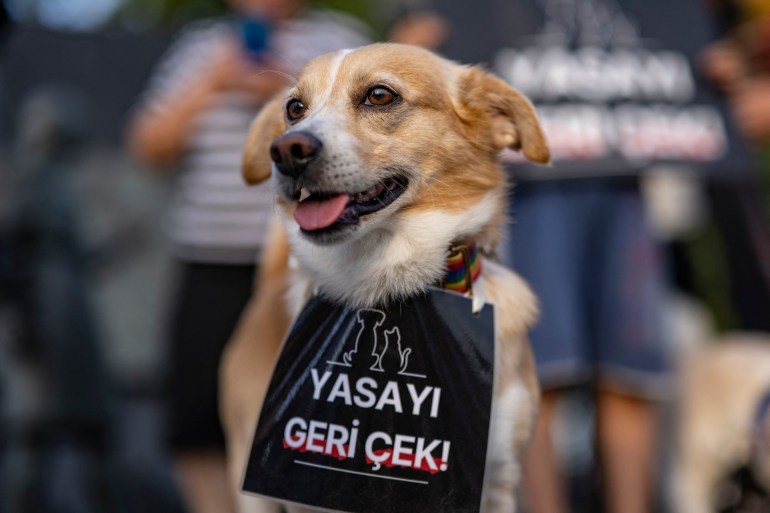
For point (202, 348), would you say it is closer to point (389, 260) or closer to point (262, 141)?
point (262, 141)

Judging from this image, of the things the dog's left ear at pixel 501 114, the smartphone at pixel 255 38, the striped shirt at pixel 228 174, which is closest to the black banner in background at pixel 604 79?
the striped shirt at pixel 228 174

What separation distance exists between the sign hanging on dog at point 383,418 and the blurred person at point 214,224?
3.48ft

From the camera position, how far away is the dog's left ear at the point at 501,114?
2.12m

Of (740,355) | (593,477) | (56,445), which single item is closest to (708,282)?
(740,355)

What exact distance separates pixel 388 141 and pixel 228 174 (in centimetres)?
112

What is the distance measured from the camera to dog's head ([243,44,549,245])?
188 centimetres

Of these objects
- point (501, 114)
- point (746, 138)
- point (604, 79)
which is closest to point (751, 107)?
point (746, 138)

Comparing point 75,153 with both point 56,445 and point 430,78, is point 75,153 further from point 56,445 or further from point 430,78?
point 430,78

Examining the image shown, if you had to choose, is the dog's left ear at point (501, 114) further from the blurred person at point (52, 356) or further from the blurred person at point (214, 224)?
the blurred person at point (52, 356)

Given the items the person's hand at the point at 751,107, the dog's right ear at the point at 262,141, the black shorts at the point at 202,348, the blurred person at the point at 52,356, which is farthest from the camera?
the blurred person at the point at 52,356

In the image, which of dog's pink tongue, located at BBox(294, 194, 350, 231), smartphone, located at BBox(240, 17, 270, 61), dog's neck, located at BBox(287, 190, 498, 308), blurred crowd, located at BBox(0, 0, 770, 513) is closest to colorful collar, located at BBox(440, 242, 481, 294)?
dog's neck, located at BBox(287, 190, 498, 308)

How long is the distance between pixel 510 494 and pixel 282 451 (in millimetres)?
532

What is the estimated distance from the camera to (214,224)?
9.70ft

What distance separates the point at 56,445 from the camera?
407cm
